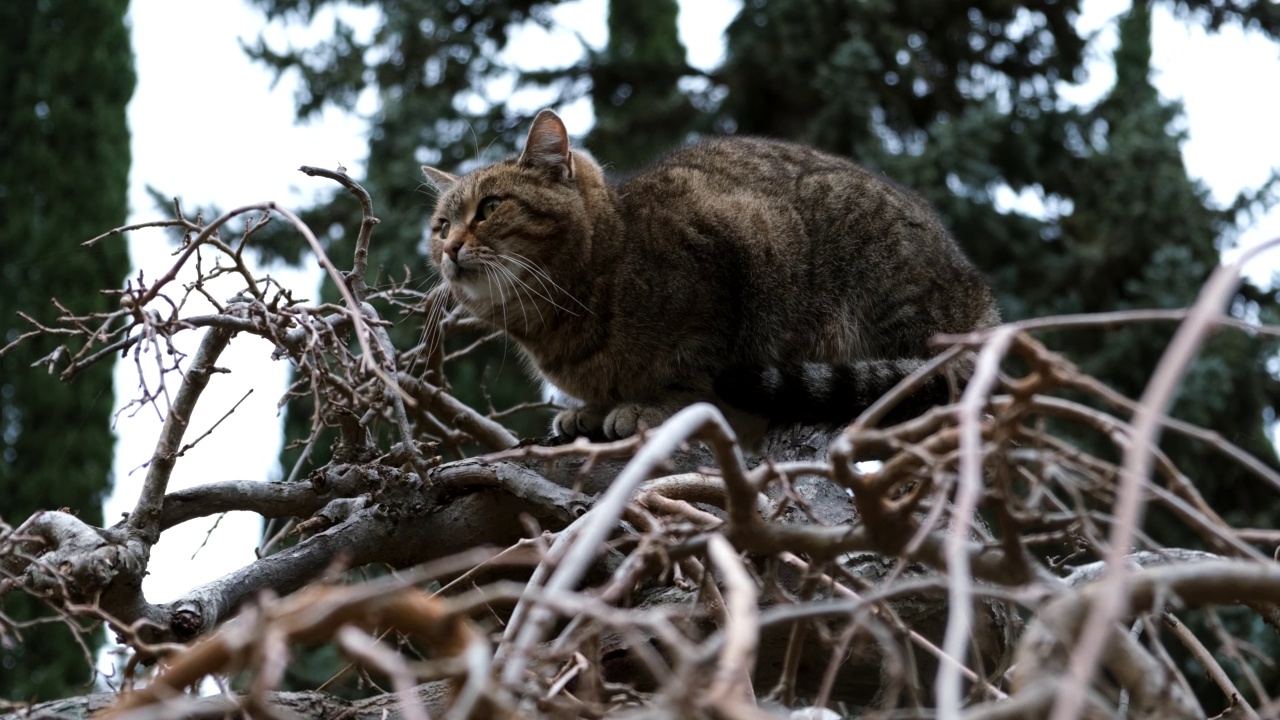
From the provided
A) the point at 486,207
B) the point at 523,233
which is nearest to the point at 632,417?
the point at 523,233

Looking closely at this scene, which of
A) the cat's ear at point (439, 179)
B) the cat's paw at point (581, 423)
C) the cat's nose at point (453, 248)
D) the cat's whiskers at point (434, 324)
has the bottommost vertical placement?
the cat's paw at point (581, 423)

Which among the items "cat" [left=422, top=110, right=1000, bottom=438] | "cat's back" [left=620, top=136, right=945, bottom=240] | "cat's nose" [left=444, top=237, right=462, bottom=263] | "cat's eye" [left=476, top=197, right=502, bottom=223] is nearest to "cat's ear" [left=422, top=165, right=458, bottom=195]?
"cat" [left=422, top=110, right=1000, bottom=438]

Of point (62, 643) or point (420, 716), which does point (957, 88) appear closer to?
point (62, 643)

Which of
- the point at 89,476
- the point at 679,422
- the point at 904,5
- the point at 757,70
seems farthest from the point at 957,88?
the point at 679,422

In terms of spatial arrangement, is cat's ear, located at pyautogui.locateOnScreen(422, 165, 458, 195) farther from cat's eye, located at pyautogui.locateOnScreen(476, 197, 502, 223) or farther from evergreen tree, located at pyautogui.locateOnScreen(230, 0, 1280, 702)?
evergreen tree, located at pyautogui.locateOnScreen(230, 0, 1280, 702)

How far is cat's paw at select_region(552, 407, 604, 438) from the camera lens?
3281 mm

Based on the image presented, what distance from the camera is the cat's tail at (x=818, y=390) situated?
2.81 meters

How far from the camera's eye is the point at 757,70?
24.6 ft

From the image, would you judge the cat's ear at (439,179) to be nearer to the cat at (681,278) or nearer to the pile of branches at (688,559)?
the cat at (681,278)

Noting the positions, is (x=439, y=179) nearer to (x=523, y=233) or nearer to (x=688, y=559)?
(x=523, y=233)

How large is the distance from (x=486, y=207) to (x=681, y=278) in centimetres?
61

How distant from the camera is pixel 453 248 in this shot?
327 cm

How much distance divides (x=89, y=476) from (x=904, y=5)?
250 inches

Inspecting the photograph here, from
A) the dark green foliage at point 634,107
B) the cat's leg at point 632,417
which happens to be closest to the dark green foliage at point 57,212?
the dark green foliage at point 634,107
